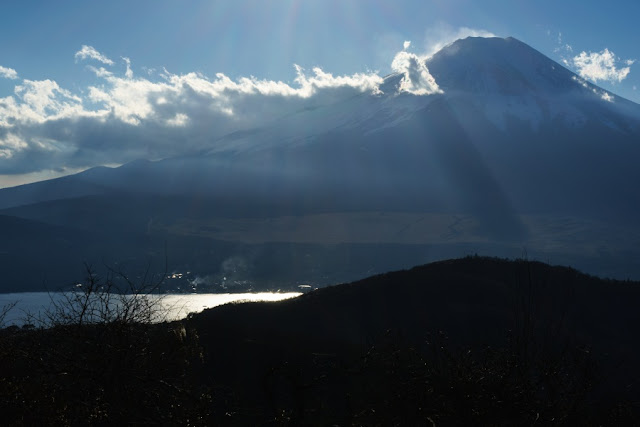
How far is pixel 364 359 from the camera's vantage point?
16.5m

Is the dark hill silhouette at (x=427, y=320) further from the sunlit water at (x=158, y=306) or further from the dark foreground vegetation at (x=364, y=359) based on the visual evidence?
the sunlit water at (x=158, y=306)

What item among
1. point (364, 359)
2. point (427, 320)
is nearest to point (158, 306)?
point (427, 320)

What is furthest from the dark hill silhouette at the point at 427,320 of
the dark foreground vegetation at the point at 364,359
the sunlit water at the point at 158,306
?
the sunlit water at the point at 158,306

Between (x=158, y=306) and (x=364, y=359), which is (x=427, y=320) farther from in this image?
(x=364, y=359)

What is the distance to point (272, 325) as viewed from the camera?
33.7 m

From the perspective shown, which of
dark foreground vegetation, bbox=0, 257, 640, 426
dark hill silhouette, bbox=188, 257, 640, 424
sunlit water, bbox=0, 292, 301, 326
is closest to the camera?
dark foreground vegetation, bbox=0, 257, 640, 426

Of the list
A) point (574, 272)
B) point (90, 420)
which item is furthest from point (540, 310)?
point (90, 420)

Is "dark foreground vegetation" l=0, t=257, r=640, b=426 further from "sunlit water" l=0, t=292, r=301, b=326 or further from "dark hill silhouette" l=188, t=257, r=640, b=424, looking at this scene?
"sunlit water" l=0, t=292, r=301, b=326

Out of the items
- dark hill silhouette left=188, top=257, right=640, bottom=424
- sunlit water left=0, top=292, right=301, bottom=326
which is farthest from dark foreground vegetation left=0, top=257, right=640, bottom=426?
sunlit water left=0, top=292, right=301, bottom=326

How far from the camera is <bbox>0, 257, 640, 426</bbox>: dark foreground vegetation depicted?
10.6 metres

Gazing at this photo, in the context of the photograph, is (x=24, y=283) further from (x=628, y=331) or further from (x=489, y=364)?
(x=489, y=364)

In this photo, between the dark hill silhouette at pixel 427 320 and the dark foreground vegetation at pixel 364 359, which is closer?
the dark foreground vegetation at pixel 364 359

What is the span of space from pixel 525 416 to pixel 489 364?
2.43 m

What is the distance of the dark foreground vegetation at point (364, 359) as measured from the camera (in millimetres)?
10555
